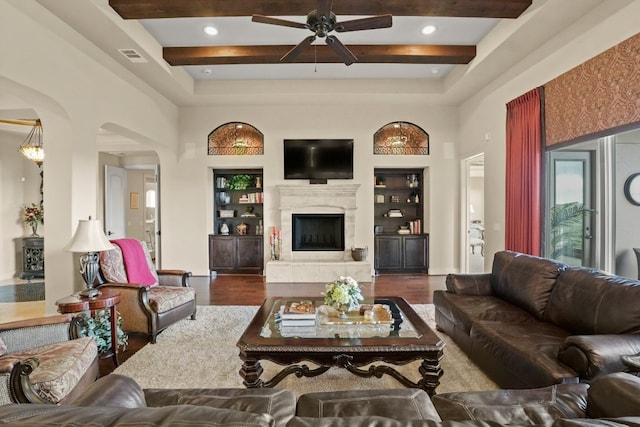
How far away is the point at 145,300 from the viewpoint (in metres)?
3.50

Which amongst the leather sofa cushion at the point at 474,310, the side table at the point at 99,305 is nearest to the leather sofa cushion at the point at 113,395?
the side table at the point at 99,305

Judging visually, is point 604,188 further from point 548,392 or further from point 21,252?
point 21,252

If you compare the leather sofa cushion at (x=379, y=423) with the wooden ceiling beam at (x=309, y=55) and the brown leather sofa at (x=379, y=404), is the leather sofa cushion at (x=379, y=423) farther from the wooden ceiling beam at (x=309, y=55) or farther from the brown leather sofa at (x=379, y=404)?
the wooden ceiling beam at (x=309, y=55)

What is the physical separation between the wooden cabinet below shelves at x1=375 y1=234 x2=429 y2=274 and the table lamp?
5017 millimetres

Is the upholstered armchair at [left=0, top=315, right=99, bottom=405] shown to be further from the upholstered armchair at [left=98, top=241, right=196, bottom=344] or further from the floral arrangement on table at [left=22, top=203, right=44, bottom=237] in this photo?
the floral arrangement on table at [left=22, top=203, right=44, bottom=237]

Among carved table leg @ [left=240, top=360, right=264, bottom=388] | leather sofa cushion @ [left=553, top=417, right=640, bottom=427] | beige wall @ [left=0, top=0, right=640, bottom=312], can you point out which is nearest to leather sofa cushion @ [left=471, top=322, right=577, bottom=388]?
leather sofa cushion @ [left=553, top=417, right=640, bottom=427]

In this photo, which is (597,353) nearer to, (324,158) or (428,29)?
(428,29)

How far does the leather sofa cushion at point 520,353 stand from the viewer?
1990 mm

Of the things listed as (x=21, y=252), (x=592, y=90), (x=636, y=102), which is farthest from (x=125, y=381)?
(x=21, y=252)

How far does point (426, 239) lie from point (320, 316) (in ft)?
15.3

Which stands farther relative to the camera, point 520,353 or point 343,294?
point 343,294

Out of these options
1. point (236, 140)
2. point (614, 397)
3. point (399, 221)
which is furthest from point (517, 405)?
point (236, 140)

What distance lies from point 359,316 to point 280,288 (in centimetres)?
328

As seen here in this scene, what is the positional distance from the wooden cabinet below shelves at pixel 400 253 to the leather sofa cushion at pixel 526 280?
331 cm
